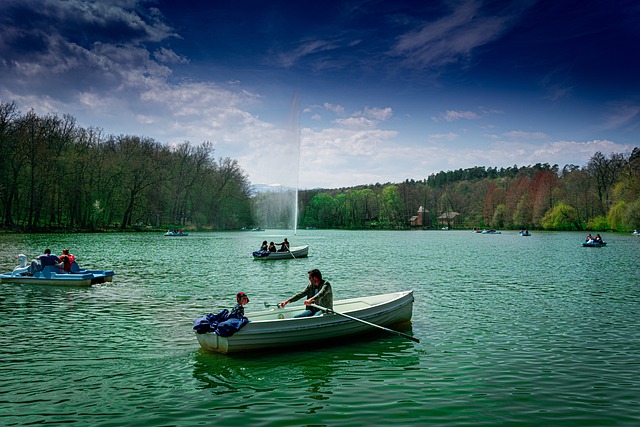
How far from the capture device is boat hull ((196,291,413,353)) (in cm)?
1244

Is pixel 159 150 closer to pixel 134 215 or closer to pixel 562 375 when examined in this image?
pixel 134 215

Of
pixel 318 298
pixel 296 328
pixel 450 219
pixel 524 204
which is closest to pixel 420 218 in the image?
pixel 450 219

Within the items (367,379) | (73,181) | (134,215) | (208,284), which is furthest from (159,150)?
(367,379)

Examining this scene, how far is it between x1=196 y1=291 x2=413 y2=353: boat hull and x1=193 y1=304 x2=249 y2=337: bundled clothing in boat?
14 centimetres

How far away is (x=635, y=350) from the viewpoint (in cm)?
1341

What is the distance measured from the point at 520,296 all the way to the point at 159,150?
98.4m

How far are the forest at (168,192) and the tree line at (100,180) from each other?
207mm

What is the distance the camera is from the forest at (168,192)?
76.1 meters

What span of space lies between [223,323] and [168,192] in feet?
328

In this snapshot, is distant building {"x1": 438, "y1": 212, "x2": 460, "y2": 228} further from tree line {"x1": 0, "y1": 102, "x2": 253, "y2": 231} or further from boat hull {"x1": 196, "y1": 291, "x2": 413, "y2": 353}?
boat hull {"x1": 196, "y1": 291, "x2": 413, "y2": 353}

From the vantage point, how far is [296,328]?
13.1 meters

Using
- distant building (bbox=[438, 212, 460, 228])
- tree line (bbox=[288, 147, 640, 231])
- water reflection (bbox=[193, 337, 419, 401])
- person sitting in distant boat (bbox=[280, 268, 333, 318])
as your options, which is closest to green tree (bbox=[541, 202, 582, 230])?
tree line (bbox=[288, 147, 640, 231])

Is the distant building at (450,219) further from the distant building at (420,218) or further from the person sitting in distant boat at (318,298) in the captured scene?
the person sitting in distant boat at (318,298)

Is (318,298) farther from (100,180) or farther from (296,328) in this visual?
(100,180)
